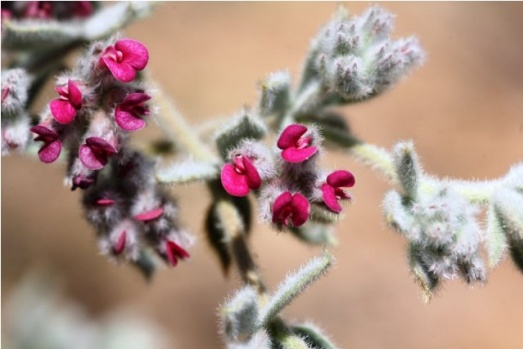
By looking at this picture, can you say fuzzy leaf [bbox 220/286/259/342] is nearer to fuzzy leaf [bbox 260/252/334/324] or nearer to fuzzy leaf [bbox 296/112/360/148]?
fuzzy leaf [bbox 260/252/334/324]

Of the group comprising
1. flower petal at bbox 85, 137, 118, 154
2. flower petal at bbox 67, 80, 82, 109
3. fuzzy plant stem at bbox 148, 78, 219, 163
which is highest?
flower petal at bbox 67, 80, 82, 109

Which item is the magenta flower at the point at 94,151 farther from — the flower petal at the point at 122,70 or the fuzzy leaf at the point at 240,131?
the fuzzy leaf at the point at 240,131

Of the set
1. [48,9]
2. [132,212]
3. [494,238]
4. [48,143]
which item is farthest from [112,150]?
[494,238]

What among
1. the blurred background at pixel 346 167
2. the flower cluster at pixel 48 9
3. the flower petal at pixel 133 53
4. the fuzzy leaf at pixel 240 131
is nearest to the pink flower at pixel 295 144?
the fuzzy leaf at pixel 240 131

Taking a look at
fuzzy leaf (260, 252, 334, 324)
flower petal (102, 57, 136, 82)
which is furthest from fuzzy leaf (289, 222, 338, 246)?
flower petal (102, 57, 136, 82)

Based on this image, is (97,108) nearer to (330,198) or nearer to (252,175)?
(252,175)

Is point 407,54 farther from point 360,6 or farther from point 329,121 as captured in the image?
point 360,6

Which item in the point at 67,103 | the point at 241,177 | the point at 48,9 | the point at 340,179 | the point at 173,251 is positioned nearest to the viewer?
the point at 340,179
